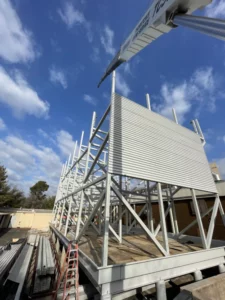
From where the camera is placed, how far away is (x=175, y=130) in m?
8.44

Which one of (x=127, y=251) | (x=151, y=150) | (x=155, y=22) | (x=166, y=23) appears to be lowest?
(x=127, y=251)

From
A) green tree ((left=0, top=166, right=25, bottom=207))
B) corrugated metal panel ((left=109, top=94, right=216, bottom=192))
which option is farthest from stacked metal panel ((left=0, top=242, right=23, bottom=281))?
green tree ((left=0, top=166, right=25, bottom=207))

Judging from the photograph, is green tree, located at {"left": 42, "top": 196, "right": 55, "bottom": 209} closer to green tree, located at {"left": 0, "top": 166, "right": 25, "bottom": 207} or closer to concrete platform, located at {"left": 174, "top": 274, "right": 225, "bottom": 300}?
green tree, located at {"left": 0, "top": 166, "right": 25, "bottom": 207}

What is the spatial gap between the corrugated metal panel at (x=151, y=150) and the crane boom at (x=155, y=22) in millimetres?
2974

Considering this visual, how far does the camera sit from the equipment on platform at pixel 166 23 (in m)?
2.99

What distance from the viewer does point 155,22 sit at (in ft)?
18.2

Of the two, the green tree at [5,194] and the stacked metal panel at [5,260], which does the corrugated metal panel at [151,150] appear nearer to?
the stacked metal panel at [5,260]

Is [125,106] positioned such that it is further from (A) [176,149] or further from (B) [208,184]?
(B) [208,184]

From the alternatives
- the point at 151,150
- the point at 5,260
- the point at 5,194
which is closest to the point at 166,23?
the point at 151,150

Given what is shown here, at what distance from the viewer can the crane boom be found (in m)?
4.39

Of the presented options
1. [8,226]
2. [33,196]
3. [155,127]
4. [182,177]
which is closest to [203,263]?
[182,177]

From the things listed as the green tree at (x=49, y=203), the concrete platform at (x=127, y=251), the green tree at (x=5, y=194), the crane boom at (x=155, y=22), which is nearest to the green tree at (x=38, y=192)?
the green tree at (x=49, y=203)

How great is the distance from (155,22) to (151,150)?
5030 mm

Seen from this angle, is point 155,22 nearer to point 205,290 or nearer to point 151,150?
point 151,150
